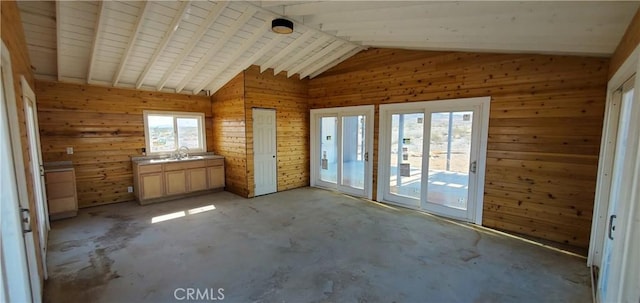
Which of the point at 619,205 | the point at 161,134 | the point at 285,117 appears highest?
the point at 285,117

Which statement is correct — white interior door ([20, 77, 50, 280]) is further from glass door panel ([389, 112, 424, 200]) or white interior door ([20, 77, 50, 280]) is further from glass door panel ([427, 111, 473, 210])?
glass door panel ([427, 111, 473, 210])

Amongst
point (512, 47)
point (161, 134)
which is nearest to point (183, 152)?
point (161, 134)

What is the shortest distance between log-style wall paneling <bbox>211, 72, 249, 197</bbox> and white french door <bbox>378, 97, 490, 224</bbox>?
288 cm

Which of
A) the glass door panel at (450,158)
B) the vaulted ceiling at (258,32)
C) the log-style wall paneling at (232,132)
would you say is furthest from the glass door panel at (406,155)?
the log-style wall paneling at (232,132)

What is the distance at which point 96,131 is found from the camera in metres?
5.09

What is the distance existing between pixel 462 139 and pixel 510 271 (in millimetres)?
2075

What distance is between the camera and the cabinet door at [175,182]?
5.42 metres

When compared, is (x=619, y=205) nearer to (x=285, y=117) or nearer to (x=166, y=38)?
(x=166, y=38)

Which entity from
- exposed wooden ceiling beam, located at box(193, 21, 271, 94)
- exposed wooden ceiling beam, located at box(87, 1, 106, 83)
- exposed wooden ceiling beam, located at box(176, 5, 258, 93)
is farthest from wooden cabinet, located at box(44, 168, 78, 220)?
exposed wooden ceiling beam, located at box(193, 21, 271, 94)

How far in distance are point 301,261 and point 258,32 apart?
3.33 m

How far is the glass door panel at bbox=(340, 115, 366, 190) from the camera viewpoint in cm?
574

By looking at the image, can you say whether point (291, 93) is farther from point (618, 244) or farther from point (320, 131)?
point (618, 244)

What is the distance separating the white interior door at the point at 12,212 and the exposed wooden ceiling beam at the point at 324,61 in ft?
15.0

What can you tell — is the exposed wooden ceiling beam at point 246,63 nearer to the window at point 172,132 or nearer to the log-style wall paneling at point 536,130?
the window at point 172,132
